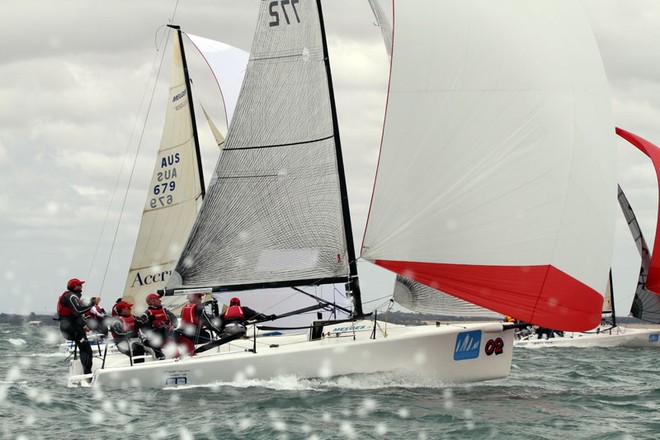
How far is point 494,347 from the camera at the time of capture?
1448cm

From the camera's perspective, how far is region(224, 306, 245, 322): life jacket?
15156 mm

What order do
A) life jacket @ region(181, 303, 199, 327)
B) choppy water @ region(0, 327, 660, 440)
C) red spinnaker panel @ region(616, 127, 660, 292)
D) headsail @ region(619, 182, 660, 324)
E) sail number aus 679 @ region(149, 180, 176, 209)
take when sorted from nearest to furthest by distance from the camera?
Answer: 1. choppy water @ region(0, 327, 660, 440)
2. life jacket @ region(181, 303, 199, 327)
3. sail number aus 679 @ region(149, 180, 176, 209)
4. red spinnaker panel @ region(616, 127, 660, 292)
5. headsail @ region(619, 182, 660, 324)

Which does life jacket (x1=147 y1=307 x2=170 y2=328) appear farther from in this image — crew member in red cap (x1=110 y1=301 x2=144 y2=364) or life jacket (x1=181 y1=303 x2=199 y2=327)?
life jacket (x1=181 y1=303 x2=199 y2=327)

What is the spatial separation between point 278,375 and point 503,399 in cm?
314

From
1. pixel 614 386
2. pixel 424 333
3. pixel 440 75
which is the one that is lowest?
pixel 614 386

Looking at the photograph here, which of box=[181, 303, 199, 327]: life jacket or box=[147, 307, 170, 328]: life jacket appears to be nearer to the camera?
box=[181, 303, 199, 327]: life jacket

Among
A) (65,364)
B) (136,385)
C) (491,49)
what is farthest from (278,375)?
(65,364)

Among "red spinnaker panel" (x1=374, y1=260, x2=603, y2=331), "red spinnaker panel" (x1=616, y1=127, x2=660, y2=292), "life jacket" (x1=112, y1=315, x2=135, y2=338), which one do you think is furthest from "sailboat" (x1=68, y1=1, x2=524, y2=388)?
"red spinnaker panel" (x1=616, y1=127, x2=660, y2=292)

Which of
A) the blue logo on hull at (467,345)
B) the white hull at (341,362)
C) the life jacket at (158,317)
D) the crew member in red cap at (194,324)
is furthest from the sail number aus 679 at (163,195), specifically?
the blue logo on hull at (467,345)

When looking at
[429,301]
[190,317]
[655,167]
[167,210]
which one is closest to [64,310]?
[190,317]

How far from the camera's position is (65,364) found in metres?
23.1

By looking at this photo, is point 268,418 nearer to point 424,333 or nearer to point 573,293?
point 424,333

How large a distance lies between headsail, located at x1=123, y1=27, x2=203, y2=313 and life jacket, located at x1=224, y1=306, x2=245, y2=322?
8.12 m

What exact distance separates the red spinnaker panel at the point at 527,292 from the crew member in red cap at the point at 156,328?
447 centimetres
